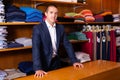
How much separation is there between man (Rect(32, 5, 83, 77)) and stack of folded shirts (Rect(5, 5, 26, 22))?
1.09 ft

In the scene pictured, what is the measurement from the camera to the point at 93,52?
12.5 feet

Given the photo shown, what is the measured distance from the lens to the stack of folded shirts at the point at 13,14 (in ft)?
9.15

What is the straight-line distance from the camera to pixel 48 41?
2723mm

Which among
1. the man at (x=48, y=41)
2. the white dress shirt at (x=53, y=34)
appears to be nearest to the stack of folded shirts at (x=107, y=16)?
the man at (x=48, y=41)

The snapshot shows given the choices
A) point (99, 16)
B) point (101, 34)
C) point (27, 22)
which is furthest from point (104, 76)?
point (99, 16)

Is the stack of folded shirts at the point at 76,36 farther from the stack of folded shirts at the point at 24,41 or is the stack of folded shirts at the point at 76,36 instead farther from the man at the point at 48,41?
the stack of folded shirts at the point at 24,41

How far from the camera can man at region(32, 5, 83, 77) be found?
257 centimetres

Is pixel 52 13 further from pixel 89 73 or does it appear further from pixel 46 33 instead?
pixel 89 73

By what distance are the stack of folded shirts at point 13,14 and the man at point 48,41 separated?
33cm

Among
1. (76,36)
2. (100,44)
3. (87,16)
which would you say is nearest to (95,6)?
(87,16)

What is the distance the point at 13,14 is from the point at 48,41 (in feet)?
2.01

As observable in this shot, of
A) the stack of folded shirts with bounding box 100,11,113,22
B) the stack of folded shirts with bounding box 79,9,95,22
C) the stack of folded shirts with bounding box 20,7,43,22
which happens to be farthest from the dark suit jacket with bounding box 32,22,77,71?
the stack of folded shirts with bounding box 100,11,113,22

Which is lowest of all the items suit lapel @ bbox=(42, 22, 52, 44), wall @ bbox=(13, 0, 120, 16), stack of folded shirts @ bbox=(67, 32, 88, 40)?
stack of folded shirts @ bbox=(67, 32, 88, 40)

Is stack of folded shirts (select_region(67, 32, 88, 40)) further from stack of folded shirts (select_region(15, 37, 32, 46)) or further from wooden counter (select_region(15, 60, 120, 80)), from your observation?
wooden counter (select_region(15, 60, 120, 80))
